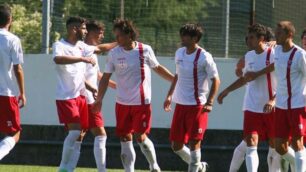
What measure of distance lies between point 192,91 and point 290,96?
1.53 meters

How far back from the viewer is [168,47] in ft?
61.8

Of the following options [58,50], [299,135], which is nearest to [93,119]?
[58,50]

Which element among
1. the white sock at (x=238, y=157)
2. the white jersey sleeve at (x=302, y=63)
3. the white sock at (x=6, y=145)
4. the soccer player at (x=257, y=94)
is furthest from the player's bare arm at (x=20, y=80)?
the white jersey sleeve at (x=302, y=63)

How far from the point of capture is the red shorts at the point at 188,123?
1361 cm

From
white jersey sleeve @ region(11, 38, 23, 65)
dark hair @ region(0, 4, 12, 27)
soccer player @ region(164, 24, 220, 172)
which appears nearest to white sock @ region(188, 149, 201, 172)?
soccer player @ region(164, 24, 220, 172)

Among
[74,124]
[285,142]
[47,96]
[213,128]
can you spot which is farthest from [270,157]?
[47,96]

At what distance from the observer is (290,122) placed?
12.7 meters

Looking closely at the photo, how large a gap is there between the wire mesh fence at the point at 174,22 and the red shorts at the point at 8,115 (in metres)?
5.59

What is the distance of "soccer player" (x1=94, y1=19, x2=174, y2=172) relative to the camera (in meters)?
13.5

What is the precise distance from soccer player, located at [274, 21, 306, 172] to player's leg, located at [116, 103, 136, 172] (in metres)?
2.01

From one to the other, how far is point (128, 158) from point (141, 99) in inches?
32.4

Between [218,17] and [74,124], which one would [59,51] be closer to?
[74,124]

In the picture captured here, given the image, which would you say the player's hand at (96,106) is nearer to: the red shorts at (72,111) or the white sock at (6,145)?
the red shorts at (72,111)

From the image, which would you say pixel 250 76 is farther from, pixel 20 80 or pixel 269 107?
pixel 20 80
